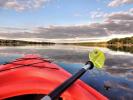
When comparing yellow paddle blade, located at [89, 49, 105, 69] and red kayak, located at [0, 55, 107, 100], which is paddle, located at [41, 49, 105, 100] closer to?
yellow paddle blade, located at [89, 49, 105, 69]

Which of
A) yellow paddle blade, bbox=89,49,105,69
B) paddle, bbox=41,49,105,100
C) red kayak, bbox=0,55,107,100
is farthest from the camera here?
yellow paddle blade, bbox=89,49,105,69

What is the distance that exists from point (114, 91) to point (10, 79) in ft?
24.0

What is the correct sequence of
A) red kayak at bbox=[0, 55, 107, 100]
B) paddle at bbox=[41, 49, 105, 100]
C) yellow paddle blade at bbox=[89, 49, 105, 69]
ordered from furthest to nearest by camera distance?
yellow paddle blade at bbox=[89, 49, 105, 69] < red kayak at bbox=[0, 55, 107, 100] < paddle at bbox=[41, 49, 105, 100]

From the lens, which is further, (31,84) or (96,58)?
(96,58)

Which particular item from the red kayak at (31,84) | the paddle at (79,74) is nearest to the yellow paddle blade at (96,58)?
the paddle at (79,74)

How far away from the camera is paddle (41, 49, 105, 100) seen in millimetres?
4588

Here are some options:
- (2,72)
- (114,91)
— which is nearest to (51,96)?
(2,72)

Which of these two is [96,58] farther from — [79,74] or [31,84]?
[31,84]

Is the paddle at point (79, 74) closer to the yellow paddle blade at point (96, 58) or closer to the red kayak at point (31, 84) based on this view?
the yellow paddle blade at point (96, 58)

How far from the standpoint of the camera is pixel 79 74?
6910 millimetres

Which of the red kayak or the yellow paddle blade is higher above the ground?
the yellow paddle blade

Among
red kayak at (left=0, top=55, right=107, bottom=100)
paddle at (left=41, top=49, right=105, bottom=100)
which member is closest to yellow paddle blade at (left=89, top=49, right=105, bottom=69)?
paddle at (left=41, top=49, right=105, bottom=100)

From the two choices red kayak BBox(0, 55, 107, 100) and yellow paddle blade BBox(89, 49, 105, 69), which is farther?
yellow paddle blade BBox(89, 49, 105, 69)

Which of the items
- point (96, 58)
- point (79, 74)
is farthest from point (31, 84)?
point (96, 58)
